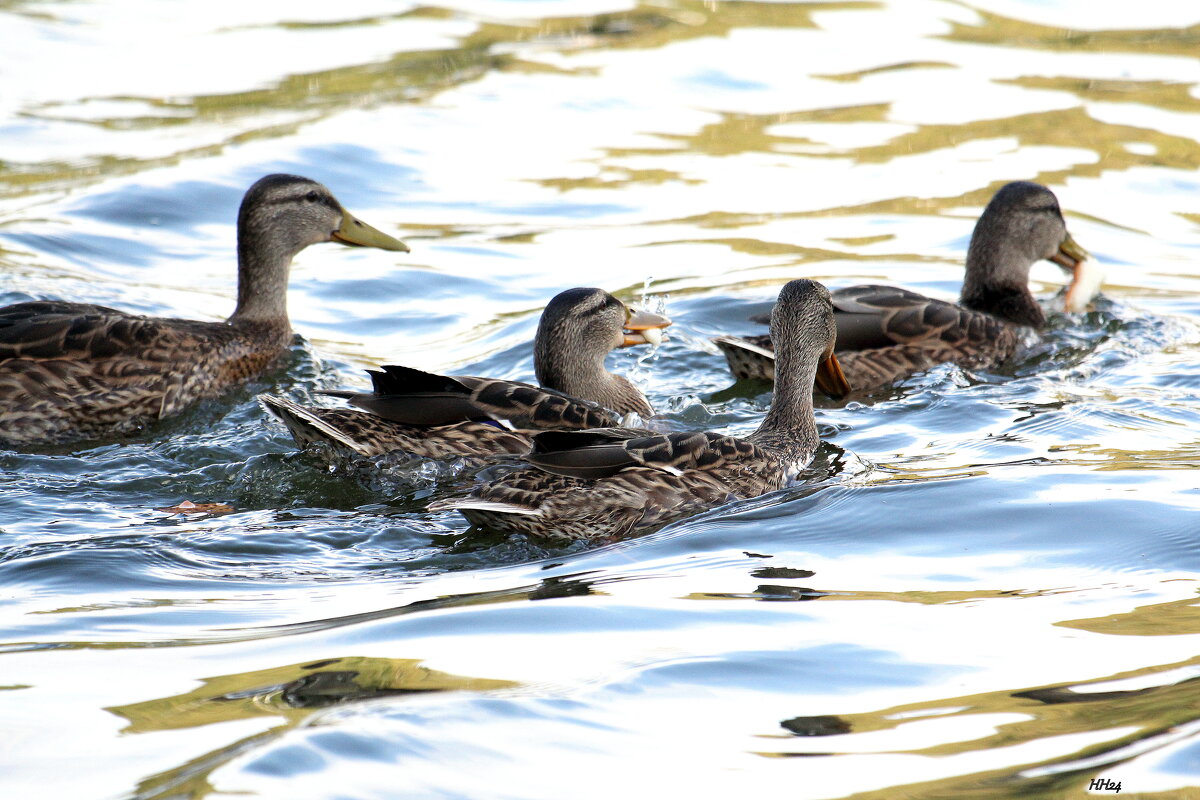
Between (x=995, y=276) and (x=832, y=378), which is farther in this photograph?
(x=995, y=276)

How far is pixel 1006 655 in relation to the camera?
16.4 feet

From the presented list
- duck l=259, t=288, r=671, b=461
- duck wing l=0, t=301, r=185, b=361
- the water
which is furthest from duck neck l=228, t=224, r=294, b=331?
duck l=259, t=288, r=671, b=461

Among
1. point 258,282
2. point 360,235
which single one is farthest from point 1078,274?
point 258,282

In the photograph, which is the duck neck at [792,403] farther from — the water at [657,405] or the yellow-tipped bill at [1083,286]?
the yellow-tipped bill at [1083,286]

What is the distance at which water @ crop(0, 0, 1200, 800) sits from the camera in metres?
4.35

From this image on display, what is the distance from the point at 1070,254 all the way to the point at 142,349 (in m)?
6.83

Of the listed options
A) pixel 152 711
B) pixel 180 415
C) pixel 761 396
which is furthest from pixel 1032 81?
pixel 152 711

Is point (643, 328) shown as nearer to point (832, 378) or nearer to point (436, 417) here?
point (832, 378)

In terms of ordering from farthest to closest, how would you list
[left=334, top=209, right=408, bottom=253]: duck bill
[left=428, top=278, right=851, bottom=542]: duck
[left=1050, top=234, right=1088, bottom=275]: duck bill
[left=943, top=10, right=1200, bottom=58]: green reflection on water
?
[left=943, top=10, right=1200, bottom=58]: green reflection on water < [left=1050, top=234, right=1088, bottom=275]: duck bill < [left=334, top=209, right=408, bottom=253]: duck bill < [left=428, top=278, right=851, bottom=542]: duck

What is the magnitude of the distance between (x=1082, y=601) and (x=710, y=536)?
160cm

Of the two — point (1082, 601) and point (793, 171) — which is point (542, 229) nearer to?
point (793, 171)

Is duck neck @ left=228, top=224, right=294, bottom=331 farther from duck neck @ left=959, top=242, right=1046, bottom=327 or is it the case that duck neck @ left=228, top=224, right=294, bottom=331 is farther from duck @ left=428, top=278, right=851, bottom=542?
duck neck @ left=959, top=242, right=1046, bottom=327

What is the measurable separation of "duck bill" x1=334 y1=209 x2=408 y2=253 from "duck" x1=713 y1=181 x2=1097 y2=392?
243 centimetres

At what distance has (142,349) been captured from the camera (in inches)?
A: 330
